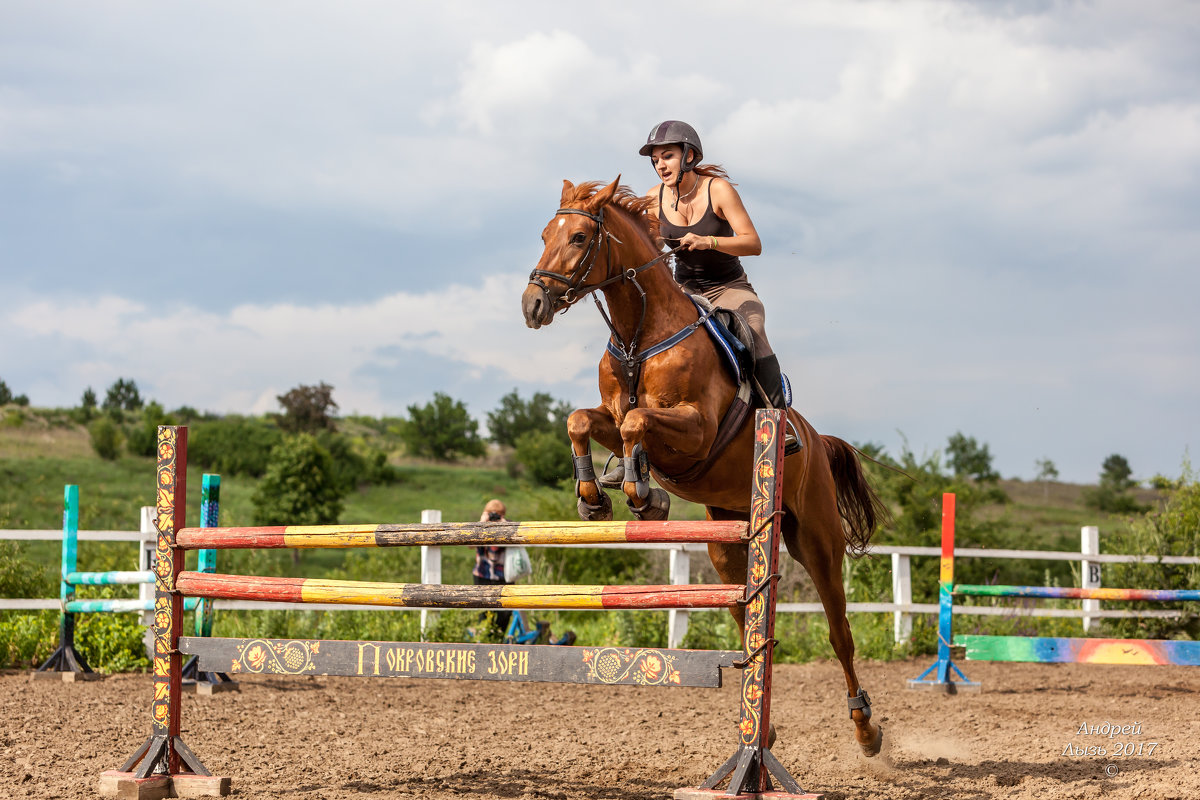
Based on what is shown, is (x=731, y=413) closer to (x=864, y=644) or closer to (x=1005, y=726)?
(x=1005, y=726)

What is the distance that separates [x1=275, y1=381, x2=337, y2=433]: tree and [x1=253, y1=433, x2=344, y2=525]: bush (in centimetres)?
1707

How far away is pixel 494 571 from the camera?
31.5 feet

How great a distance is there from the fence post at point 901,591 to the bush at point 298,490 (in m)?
24.0

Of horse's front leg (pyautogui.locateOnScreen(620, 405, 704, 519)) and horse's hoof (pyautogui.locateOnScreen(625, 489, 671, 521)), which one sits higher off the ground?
horse's front leg (pyautogui.locateOnScreen(620, 405, 704, 519))

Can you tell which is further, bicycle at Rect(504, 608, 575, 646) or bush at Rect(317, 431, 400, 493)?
bush at Rect(317, 431, 400, 493)

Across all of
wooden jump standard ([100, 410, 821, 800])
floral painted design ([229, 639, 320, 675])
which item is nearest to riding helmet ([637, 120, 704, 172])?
wooden jump standard ([100, 410, 821, 800])

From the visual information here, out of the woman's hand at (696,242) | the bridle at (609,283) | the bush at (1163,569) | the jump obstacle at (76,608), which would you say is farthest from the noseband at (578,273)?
the bush at (1163,569)

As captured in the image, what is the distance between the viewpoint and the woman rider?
454 cm

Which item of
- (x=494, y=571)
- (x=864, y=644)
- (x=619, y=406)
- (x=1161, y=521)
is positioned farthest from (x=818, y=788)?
(x=1161, y=521)

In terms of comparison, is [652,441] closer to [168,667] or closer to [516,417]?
[168,667]

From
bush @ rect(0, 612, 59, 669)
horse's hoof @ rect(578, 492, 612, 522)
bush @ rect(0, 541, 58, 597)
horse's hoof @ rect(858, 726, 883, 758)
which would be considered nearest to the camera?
horse's hoof @ rect(578, 492, 612, 522)

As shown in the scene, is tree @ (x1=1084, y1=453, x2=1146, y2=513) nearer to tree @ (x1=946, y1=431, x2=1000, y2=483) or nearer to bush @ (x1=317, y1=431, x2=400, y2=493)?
tree @ (x1=946, y1=431, x2=1000, y2=483)

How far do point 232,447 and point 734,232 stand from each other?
44806 millimetres

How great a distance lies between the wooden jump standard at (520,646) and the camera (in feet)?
11.3
